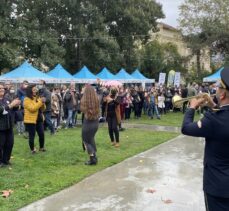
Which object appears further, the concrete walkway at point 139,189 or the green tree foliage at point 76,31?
the green tree foliage at point 76,31

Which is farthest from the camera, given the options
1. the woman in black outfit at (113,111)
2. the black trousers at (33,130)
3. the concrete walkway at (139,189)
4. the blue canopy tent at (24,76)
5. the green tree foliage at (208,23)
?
the green tree foliage at (208,23)

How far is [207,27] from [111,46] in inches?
462

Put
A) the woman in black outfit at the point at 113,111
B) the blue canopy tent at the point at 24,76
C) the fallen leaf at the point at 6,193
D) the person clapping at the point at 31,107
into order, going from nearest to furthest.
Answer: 1. the fallen leaf at the point at 6,193
2. the person clapping at the point at 31,107
3. the woman in black outfit at the point at 113,111
4. the blue canopy tent at the point at 24,76

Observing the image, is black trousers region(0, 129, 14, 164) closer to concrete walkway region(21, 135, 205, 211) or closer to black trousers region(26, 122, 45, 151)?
black trousers region(26, 122, 45, 151)

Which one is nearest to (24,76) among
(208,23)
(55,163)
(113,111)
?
(113,111)

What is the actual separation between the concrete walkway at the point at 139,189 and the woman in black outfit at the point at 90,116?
2.01 ft

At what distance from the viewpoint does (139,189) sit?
637cm

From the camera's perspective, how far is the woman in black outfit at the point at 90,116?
8.08 m

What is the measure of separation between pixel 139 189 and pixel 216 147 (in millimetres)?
3467

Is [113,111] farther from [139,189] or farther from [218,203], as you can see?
[218,203]

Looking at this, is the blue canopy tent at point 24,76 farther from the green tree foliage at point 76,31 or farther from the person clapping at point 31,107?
the green tree foliage at point 76,31

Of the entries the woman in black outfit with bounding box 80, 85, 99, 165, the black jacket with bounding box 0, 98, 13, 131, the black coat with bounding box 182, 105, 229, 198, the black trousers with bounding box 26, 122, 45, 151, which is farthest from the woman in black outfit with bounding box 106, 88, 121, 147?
the black coat with bounding box 182, 105, 229, 198

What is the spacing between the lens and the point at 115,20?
119 feet

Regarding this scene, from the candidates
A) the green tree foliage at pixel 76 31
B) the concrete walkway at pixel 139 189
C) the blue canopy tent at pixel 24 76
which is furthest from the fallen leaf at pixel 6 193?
the green tree foliage at pixel 76 31
